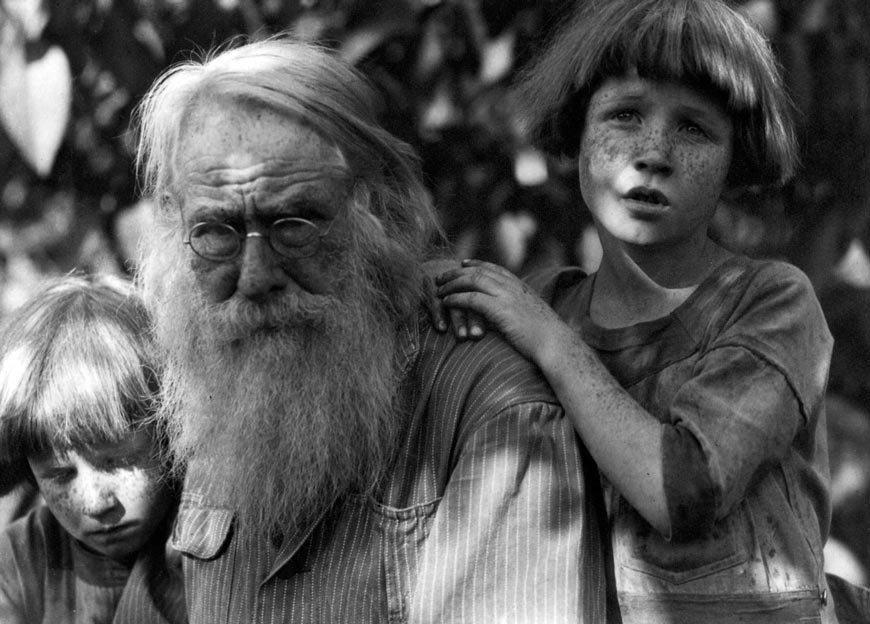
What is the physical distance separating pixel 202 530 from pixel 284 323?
1.73ft

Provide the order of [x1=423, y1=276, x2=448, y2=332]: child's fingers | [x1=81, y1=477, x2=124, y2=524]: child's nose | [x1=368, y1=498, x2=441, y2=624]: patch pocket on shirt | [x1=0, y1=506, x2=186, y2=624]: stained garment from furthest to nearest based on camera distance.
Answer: [x1=0, y1=506, x2=186, y2=624]: stained garment, [x1=81, y1=477, x2=124, y2=524]: child's nose, [x1=423, y1=276, x2=448, y2=332]: child's fingers, [x1=368, y1=498, x2=441, y2=624]: patch pocket on shirt

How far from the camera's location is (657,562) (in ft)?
7.67

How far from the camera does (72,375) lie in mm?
2736

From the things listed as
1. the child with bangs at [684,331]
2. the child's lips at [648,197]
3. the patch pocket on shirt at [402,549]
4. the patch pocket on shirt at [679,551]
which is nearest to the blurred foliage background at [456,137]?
the child with bangs at [684,331]

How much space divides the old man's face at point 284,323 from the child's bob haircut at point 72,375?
1.08 feet

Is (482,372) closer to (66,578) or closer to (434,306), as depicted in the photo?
(434,306)

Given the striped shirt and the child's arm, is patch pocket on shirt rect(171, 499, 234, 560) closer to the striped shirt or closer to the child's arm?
the striped shirt

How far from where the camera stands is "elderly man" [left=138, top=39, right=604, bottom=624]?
7.41ft

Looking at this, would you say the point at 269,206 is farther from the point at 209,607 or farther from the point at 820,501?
the point at 820,501

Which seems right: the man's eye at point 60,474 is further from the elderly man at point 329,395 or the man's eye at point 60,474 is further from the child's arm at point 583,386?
the child's arm at point 583,386

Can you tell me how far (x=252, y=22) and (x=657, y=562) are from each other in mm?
2039

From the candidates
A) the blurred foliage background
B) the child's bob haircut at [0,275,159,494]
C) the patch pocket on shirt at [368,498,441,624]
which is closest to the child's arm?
the patch pocket on shirt at [368,498,441,624]

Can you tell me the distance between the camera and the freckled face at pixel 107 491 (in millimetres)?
2742

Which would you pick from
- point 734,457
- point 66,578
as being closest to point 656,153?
point 734,457
